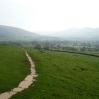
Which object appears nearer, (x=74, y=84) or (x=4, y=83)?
(x=4, y=83)

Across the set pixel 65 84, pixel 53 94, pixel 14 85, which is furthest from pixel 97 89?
pixel 14 85

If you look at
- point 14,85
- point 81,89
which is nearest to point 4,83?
point 14,85

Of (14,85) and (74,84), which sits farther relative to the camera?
(74,84)

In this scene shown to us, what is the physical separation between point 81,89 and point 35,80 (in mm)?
8726

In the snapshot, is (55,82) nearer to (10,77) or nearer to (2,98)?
(10,77)

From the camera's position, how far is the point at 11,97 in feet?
77.5

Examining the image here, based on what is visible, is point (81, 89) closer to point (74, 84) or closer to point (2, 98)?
point (74, 84)

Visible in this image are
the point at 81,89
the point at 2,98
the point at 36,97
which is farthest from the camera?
the point at 81,89

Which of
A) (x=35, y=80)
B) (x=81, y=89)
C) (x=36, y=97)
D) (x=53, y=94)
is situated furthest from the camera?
(x=35, y=80)

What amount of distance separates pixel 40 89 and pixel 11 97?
5.99 metres

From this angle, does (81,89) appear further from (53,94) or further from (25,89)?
(25,89)

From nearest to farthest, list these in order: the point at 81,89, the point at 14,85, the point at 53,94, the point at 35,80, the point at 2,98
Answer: the point at 2,98
the point at 53,94
the point at 14,85
the point at 81,89
the point at 35,80

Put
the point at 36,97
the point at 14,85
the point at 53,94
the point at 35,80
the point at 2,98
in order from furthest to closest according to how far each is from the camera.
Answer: the point at 35,80, the point at 14,85, the point at 53,94, the point at 36,97, the point at 2,98

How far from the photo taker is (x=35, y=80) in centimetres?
3322
